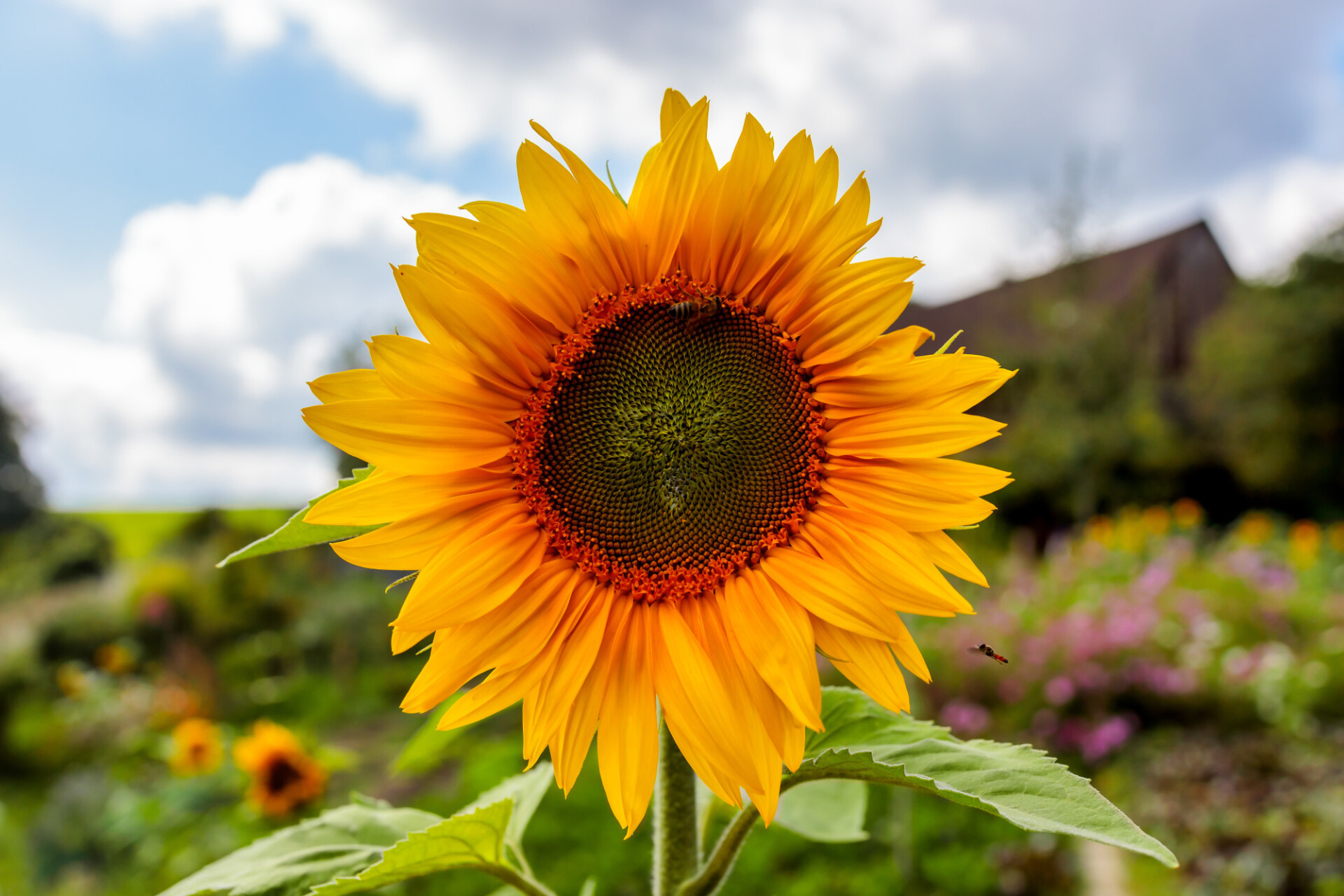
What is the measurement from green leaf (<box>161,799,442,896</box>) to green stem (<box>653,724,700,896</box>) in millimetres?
307

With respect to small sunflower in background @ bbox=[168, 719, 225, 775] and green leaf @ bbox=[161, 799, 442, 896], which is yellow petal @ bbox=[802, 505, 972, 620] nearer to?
Result: green leaf @ bbox=[161, 799, 442, 896]

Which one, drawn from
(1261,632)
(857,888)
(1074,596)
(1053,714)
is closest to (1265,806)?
(1053,714)

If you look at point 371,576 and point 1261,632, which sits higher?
point 371,576

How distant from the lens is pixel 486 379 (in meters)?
0.96

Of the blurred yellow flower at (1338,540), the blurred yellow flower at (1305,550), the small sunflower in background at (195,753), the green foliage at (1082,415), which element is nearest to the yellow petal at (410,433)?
the small sunflower in background at (195,753)

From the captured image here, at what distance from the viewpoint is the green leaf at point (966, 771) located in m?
0.76

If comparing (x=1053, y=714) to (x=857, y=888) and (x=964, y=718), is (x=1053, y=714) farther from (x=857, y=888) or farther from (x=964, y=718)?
(x=857, y=888)

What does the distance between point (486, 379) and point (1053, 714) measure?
7.56m

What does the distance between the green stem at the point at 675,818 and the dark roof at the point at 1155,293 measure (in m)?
21.4

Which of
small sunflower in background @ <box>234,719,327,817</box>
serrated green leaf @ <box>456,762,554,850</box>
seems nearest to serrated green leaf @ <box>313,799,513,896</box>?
serrated green leaf @ <box>456,762,554,850</box>

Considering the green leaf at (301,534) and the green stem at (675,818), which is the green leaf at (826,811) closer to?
the green stem at (675,818)

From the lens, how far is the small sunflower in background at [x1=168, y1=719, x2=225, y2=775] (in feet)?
16.7

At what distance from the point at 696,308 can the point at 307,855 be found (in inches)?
32.3

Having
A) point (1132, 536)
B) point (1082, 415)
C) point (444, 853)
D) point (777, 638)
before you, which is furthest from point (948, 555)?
point (1082, 415)
